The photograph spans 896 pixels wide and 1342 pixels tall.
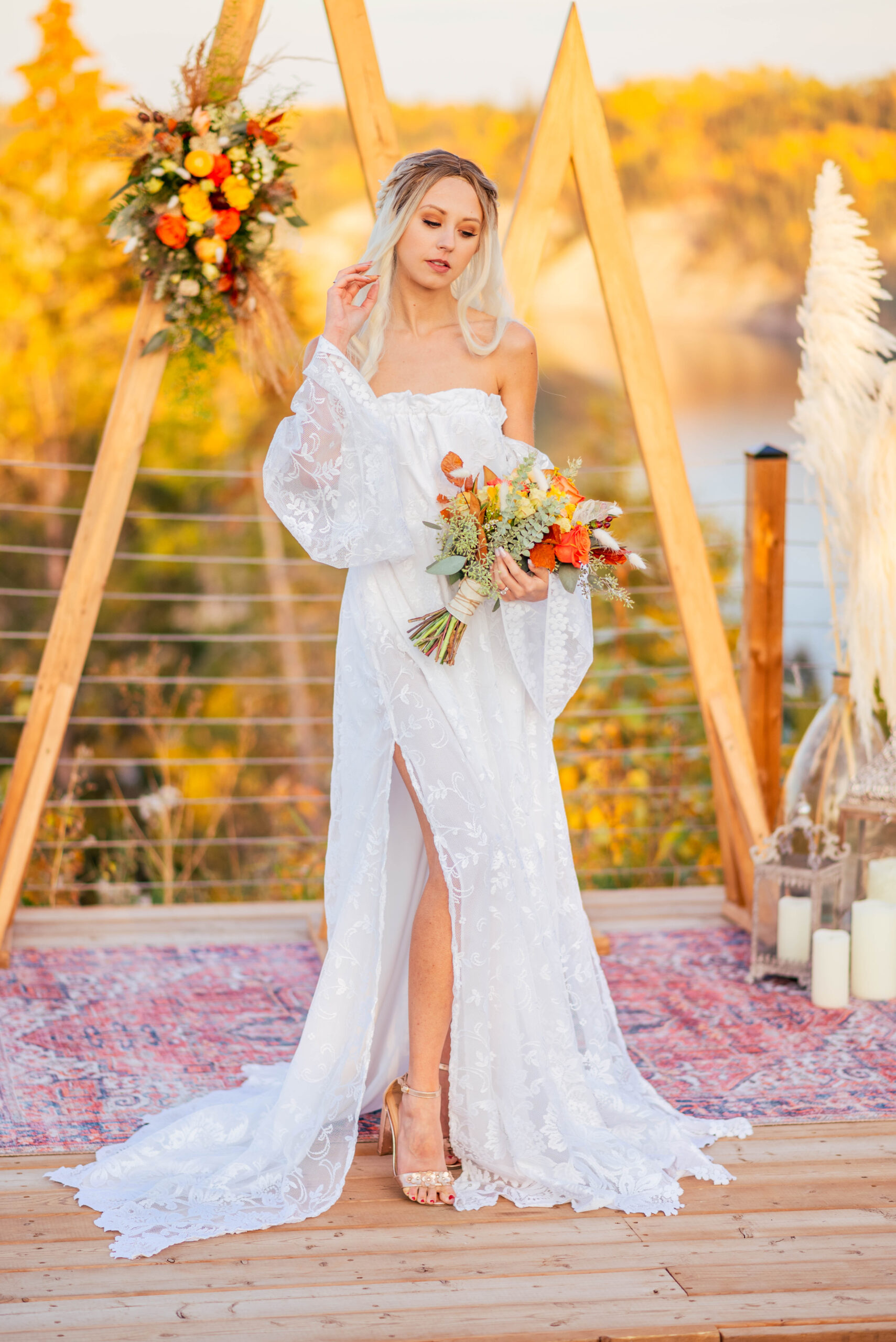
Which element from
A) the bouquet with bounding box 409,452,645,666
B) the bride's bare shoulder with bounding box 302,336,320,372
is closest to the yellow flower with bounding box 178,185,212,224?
the bride's bare shoulder with bounding box 302,336,320,372

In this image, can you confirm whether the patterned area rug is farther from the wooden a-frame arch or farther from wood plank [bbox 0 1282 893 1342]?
wood plank [bbox 0 1282 893 1342]

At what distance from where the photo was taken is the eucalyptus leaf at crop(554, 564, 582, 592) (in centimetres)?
224

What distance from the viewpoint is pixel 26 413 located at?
23.5 feet

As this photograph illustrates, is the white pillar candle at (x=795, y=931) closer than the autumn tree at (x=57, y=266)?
Yes

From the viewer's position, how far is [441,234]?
2.37m

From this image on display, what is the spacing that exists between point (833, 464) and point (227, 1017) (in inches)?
77.7

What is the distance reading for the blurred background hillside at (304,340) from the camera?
22.2 ft

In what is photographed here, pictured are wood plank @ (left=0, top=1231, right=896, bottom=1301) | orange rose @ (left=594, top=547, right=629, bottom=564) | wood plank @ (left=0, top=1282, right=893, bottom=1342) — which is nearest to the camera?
wood plank @ (left=0, top=1282, right=893, bottom=1342)

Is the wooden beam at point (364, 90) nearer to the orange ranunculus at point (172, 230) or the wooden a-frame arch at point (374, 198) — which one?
the wooden a-frame arch at point (374, 198)

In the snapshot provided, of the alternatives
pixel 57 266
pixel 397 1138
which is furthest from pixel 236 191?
pixel 57 266

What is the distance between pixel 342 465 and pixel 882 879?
1910mm

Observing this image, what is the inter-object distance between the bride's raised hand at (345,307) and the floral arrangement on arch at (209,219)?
98 cm

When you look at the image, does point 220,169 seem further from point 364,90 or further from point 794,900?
point 794,900

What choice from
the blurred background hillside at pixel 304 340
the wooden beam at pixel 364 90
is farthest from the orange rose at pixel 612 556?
the blurred background hillside at pixel 304 340
